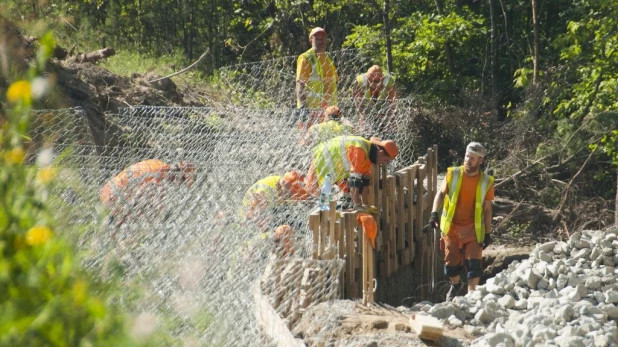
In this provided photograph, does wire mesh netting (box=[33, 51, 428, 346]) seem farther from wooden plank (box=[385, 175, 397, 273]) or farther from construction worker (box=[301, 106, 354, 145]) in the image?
wooden plank (box=[385, 175, 397, 273])

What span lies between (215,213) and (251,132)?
4.20 meters

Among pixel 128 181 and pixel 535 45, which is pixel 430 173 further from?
pixel 128 181

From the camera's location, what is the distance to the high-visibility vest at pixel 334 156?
30.0ft

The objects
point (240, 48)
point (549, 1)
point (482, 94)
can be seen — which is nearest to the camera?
point (482, 94)

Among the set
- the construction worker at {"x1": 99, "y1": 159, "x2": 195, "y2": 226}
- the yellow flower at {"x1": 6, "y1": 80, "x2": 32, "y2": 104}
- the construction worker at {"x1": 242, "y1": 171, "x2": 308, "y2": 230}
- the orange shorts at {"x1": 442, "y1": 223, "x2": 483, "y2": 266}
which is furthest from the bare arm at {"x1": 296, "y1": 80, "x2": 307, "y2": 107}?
the yellow flower at {"x1": 6, "y1": 80, "x2": 32, "y2": 104}

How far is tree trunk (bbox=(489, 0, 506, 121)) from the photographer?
1510cm

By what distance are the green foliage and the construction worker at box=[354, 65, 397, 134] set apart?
9041mm

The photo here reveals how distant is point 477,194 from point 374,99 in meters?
3.22

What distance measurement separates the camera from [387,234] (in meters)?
10.0

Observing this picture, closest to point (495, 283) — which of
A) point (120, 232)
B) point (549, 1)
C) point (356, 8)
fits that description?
point (120, 232)

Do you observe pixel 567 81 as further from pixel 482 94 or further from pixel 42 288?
pixel 42 288

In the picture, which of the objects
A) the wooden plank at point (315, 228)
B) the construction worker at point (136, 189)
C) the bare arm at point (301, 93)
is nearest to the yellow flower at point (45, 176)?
the construction worker at point (136, 189)

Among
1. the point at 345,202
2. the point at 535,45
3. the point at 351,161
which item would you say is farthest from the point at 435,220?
the point at 535,45

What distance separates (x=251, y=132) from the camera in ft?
31.8
